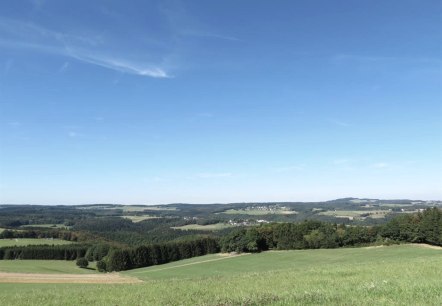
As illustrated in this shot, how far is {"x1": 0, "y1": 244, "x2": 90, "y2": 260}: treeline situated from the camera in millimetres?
116125

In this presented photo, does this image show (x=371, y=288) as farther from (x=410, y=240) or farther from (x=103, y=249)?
(x=103, y=249)

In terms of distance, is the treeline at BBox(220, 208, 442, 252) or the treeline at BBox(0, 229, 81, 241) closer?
the treeline at BBox(220, 208, 442, 252)

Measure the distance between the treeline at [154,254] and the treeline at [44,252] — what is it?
2442 centimetres

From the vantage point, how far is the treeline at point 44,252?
381ft

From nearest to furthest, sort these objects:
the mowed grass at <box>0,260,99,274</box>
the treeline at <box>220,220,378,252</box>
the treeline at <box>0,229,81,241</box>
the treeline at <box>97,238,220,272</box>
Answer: the mowed grass at <box>0,260,99,274</box> < the treeline at <box>220,220,378,252</box> < the treeline at <box>97,238,220,272</box> < the treeline at <box>0,229,81,241</box>

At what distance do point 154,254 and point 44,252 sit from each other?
127 feet

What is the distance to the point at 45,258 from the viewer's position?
11869cm

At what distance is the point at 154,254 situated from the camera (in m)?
105

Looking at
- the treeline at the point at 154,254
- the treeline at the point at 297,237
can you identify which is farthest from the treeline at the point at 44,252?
the treeline at the point at 297,237

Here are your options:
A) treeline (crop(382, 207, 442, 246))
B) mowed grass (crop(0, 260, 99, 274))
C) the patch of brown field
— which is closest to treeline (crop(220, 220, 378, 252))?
treeline (crop(382, 207, 442, 246))

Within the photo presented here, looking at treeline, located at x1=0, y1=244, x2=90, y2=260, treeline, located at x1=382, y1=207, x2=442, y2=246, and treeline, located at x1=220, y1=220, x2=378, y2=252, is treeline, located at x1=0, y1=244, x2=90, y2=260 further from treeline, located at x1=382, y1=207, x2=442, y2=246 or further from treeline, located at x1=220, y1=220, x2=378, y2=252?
treeline, located at x1=382, y1=207, x2=442, y2=246

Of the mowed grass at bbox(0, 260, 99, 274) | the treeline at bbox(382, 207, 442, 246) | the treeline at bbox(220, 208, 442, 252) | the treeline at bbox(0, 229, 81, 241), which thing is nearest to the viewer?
the mowed grass at bbox(0, 260, 99, 274)

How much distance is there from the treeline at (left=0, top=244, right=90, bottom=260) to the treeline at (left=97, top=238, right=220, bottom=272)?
24.4m

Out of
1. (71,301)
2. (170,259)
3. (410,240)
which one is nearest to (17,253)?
(170,259)
